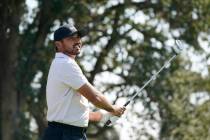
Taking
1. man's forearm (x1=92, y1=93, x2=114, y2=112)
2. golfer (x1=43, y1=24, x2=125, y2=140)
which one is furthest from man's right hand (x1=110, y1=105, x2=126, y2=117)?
man's forearm (x1=92, y1=93, x2=114, y2=112)

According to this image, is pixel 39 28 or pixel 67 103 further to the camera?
pixel 39 28

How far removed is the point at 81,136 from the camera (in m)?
6.90

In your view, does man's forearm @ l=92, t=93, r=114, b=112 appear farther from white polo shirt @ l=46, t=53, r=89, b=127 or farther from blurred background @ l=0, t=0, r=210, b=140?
blurred background @ l=0, t=0, r=210, b=140

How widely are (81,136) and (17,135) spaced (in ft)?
64.3

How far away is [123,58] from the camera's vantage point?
29.2 m

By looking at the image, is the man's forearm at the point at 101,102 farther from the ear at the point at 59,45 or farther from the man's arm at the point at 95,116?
the ear at the point at 59,45

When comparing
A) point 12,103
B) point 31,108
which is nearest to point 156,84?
point 31,108

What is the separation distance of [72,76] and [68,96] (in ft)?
0.61

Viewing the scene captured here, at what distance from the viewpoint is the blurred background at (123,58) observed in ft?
80.3

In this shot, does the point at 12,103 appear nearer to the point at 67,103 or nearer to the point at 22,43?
the point at 22,43

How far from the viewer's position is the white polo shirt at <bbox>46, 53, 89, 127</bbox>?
6781mm

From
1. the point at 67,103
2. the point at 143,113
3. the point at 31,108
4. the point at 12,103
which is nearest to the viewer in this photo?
the point at 67,103

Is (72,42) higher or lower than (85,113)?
higher

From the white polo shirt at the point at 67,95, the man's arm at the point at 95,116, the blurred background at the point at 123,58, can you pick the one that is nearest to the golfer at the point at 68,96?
the white polo shirt at the point at 67,95
